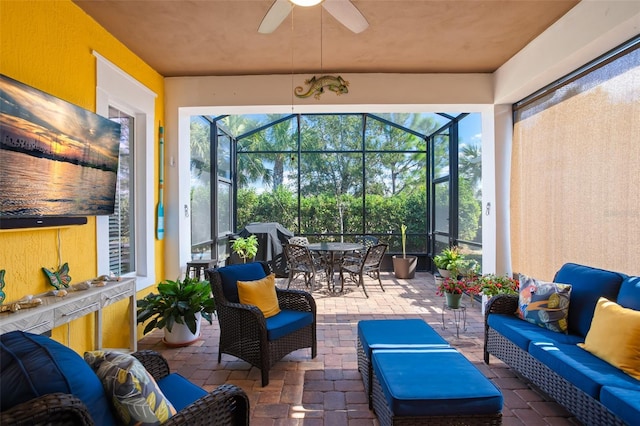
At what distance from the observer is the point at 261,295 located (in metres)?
3.01

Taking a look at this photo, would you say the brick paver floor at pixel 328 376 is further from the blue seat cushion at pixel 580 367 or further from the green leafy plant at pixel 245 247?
the green leafy plant at pixel 245 247

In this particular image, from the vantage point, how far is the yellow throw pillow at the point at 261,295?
2.96 meters

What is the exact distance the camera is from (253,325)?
8.95ft

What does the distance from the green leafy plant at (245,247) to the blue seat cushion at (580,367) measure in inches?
188

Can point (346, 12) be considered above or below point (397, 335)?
above

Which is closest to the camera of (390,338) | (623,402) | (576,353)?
(623,402)

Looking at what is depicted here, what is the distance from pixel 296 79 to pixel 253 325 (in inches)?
115

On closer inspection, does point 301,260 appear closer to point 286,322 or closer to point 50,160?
point 286,322

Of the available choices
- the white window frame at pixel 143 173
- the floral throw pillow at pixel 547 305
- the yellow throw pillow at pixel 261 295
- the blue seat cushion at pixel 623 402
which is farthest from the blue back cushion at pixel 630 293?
the white window frame at pixel 143 173

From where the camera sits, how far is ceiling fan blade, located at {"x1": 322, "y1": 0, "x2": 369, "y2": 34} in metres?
2.17

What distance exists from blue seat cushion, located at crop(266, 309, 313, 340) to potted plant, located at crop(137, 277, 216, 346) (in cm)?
71

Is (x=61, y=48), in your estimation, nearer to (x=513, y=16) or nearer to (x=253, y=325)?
(x=253, y=325)

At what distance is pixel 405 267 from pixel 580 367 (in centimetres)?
489

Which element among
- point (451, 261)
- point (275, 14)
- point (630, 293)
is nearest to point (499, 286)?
point (630, 293)
